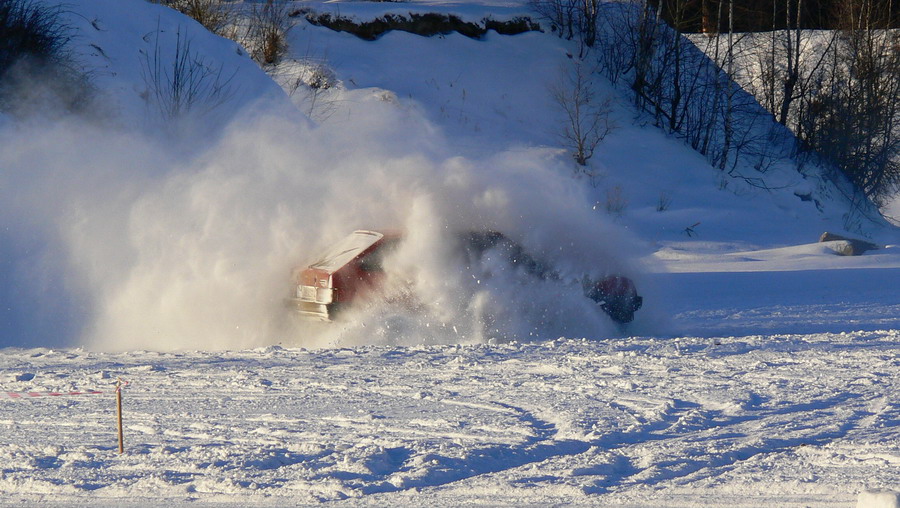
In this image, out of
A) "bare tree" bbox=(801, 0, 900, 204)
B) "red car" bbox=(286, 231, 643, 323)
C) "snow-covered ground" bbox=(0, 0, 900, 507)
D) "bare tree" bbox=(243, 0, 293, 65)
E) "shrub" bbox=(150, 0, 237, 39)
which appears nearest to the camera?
"snow-covered ground" bbox=(0, 0, 900, 507)

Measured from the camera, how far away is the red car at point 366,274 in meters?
9.20

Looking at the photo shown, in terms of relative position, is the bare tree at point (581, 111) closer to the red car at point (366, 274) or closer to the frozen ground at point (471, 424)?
the red car at point (366, 274)

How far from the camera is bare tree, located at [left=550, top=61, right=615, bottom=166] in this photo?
2748 cm

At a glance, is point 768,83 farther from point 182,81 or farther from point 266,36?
point 182,81

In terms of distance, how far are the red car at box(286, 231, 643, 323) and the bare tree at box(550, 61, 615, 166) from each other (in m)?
17.1

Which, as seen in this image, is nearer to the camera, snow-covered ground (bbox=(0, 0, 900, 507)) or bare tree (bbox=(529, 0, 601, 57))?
snow-covered ground (bbox=(0, 0, 900, 507))

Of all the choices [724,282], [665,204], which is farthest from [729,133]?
[724,282]

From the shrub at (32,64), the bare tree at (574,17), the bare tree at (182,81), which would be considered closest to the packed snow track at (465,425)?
the shrub at (32,64)

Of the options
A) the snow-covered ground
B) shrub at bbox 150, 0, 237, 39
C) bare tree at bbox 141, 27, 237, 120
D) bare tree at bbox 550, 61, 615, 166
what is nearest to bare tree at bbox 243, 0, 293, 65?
shrub at bbox 150, 0, 237, 39

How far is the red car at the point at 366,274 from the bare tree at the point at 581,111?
17.1m

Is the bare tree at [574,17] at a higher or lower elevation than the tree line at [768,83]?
higher

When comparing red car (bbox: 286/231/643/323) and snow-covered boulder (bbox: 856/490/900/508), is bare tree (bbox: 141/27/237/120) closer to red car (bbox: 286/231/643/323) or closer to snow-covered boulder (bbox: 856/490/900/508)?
red car (bbox: 286/231/643/323)

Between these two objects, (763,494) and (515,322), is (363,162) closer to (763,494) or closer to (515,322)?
(515,322)

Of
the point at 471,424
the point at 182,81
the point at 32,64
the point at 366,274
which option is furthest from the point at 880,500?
the point at 182,81
